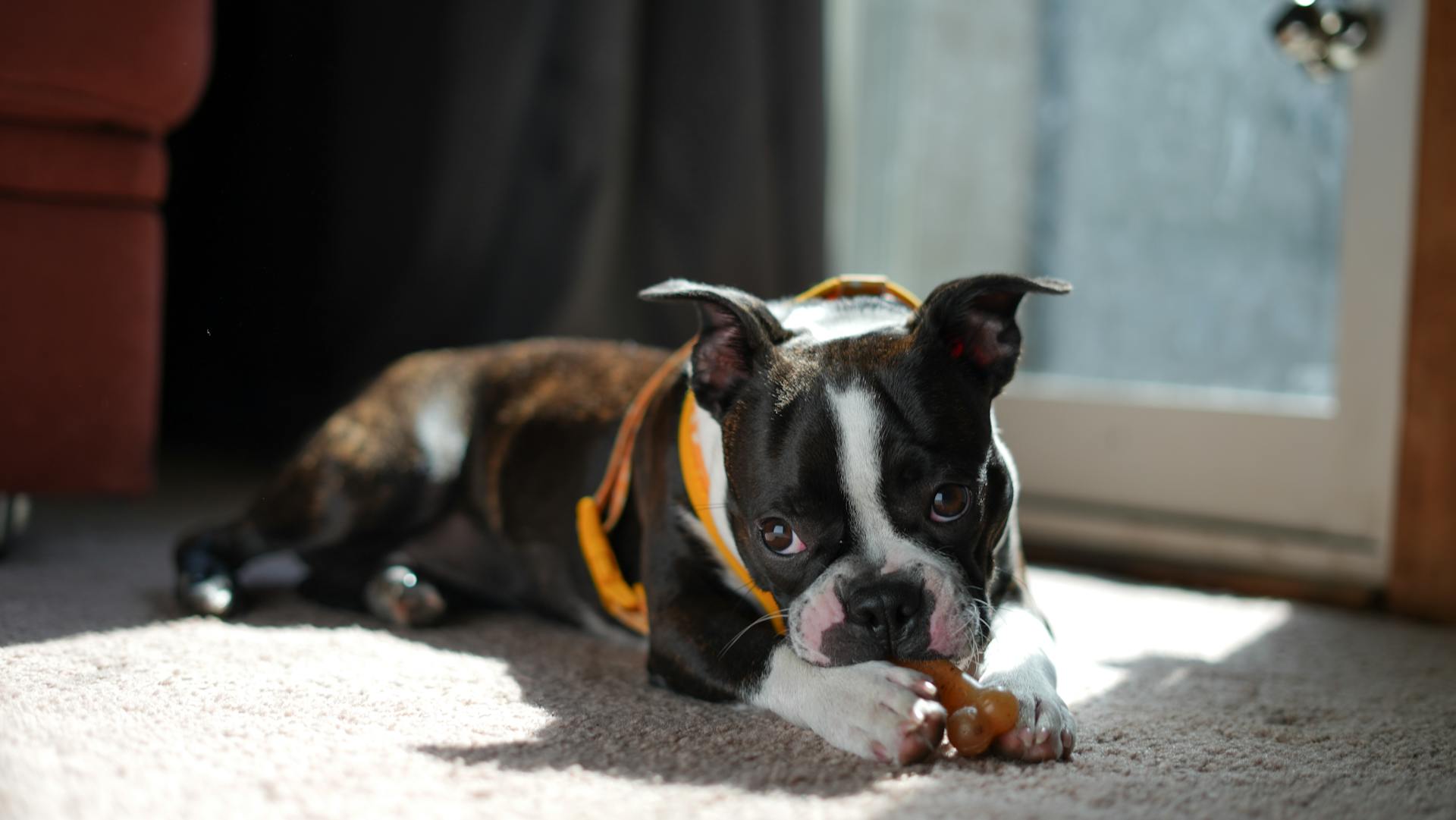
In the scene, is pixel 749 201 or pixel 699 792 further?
pixel 749 201

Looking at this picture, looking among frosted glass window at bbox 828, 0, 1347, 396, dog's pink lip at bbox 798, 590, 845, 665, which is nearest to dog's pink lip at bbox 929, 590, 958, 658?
dog's pink lip at bbox 798, 590, 845, 665

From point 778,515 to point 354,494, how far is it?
1.12 meters

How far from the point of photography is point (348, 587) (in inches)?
105

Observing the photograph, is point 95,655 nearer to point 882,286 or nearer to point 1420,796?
point 882,286

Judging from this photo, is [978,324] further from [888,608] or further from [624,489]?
[624,489]

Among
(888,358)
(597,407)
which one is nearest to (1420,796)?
(888,358)

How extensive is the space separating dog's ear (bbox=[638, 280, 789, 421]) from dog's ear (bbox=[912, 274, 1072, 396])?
0.23 metres

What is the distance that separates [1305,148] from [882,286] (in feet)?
5.01

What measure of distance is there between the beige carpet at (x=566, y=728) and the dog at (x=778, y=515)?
0.07 m

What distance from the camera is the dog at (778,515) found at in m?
1.78

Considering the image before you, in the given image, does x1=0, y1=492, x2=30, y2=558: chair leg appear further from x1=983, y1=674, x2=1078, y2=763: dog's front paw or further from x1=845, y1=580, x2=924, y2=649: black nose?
x1=983, y1=674, x2=1078, y2=763: dog's front paw

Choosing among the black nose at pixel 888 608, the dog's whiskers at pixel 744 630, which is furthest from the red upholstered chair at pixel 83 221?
the black nose at pixel 888 608

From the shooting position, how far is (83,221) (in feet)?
8.88

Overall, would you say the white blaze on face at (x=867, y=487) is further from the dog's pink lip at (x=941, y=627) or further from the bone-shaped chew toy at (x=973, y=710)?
the bone-shaped chew toy at (x=973, y=710)
